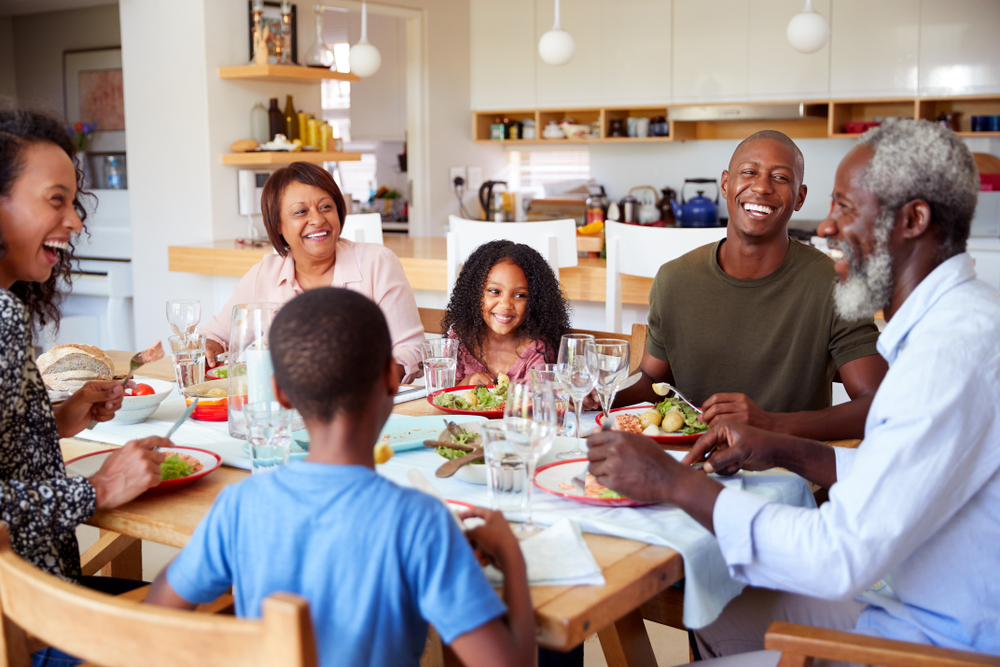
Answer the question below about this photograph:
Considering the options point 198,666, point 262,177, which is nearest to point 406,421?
point 198,666

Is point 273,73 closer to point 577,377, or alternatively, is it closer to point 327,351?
point 577,377

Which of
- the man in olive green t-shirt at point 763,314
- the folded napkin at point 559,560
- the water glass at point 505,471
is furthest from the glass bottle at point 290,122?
the folded napkin at point 559,560

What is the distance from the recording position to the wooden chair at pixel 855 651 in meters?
1.07

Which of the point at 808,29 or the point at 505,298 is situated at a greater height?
the point at 808,29

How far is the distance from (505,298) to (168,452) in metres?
1.07

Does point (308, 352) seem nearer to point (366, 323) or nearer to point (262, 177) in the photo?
point (366, 323)

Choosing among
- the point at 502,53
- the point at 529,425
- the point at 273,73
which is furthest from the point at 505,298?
Result: the point at 502,53

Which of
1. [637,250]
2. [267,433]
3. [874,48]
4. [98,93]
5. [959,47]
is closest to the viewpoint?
[267,433]

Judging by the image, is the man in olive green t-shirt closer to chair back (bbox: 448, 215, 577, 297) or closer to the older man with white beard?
the older man with white beard

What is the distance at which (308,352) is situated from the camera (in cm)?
95

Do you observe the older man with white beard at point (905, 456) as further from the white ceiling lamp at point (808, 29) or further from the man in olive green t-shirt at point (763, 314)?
the white ceiling lamp at point (808, 29)

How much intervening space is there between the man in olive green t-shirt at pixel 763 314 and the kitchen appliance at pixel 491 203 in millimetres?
4302

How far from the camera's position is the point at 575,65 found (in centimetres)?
626

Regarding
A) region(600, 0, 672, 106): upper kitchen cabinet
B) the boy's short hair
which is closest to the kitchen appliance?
region(600, 0, 672, 106): upper kitchen cabinet
